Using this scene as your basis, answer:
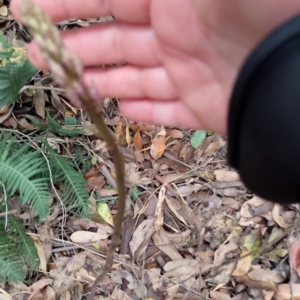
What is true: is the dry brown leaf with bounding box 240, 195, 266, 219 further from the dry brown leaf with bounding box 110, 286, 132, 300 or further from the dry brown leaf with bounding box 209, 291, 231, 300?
the dry brown leaf with bounding box 110, 286, 132, 300

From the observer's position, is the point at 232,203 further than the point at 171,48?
Yes

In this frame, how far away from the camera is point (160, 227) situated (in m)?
1.40

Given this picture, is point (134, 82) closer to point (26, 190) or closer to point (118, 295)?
point (26, 190)

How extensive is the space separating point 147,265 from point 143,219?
0.47ft

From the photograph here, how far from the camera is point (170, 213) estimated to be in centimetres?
143

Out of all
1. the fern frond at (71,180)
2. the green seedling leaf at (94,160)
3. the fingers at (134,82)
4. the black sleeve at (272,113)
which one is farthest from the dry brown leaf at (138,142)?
the black sleeve at (272,113)

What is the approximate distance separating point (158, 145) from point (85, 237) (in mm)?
397

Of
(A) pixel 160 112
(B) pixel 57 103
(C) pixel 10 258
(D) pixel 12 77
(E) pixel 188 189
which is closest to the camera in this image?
(A) pixel 160 112

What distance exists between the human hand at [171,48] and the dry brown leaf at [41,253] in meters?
0.57

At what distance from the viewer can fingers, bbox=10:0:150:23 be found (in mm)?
880

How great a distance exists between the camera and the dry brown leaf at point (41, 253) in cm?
134

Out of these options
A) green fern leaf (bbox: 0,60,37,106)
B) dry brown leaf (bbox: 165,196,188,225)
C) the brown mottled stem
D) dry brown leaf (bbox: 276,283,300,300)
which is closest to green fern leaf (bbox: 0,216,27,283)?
green fern leaf (bbox: 0,60,37,106)

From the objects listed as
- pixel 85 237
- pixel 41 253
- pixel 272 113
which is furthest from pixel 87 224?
pixel 272 113

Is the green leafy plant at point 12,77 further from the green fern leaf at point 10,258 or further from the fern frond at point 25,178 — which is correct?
the green fern leaf at point 10,258
